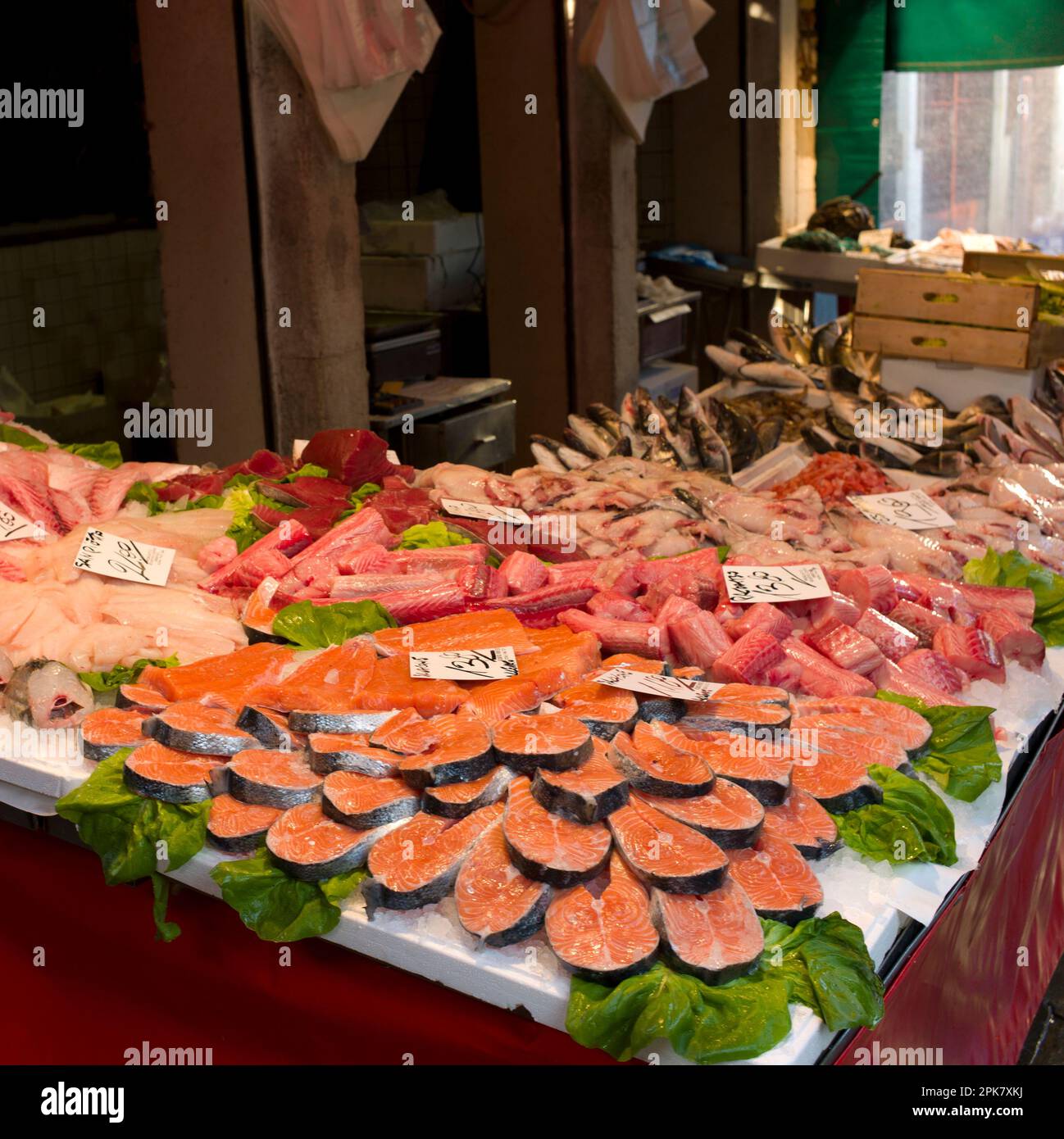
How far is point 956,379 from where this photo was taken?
17.7 ft

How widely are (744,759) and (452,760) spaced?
1.66ft

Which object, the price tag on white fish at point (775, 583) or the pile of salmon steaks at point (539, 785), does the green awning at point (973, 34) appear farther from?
the pile of salmon steaks at point (539, 785)

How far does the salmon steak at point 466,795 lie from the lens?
204cm

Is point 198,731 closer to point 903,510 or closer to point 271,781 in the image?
point 271,781

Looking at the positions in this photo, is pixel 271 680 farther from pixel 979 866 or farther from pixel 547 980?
pixel 979 866

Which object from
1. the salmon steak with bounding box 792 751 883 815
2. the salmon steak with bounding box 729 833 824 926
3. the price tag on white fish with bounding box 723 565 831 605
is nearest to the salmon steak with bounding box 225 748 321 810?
the salmon steak with bounding box 729 833 824 926

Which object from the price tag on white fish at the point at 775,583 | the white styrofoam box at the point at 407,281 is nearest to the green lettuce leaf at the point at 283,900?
the price tag on white fish at the point at 775,583

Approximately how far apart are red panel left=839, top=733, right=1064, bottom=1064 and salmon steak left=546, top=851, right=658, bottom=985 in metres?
0.38

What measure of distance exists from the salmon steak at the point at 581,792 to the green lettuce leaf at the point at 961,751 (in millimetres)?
667

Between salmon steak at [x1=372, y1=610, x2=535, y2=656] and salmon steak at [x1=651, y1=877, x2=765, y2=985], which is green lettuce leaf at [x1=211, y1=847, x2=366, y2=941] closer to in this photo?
salmon steak at [x1=651, y1=877, x2=765, y2=985]

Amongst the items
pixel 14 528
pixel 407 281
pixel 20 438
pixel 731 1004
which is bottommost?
pixel 731 1004

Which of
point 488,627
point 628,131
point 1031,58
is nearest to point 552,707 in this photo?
point 488,627

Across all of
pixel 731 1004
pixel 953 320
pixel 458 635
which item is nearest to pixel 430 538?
pixel 458 635

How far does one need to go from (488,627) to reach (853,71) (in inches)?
422
